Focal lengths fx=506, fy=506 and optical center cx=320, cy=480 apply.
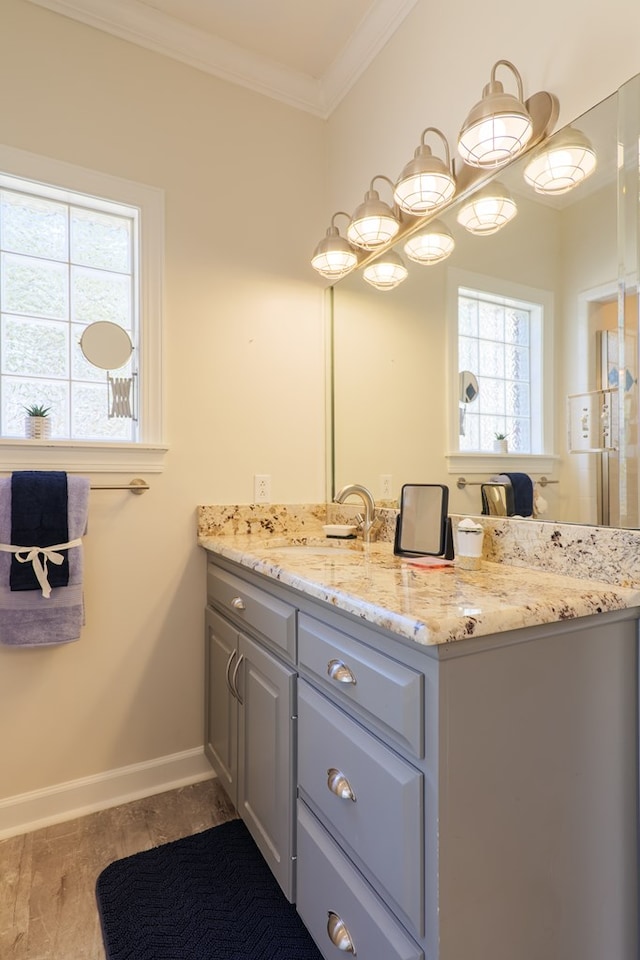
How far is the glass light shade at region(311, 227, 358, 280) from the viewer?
199cm

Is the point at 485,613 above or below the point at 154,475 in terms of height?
below

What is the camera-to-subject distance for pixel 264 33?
1.97 metres

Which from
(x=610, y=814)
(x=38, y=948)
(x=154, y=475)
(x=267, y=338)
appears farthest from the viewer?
(x=267, y=338)

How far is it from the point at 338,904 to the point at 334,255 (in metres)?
2.01

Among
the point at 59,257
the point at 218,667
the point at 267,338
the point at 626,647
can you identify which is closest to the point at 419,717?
the point at 626,647

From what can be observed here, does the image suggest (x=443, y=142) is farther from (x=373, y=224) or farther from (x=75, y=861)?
(x=75, y=861)

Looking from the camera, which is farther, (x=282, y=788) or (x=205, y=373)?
(x=205, y=373)

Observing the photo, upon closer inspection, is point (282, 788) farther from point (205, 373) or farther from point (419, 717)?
point (205, 373)

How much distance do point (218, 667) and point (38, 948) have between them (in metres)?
0.83

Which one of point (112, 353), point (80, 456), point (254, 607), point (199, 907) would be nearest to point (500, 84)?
point (112, 353)

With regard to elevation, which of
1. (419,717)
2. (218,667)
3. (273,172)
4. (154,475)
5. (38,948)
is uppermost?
(273,172)

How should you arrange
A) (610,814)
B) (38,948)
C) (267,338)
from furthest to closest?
(267,338) → (38,948) → (610,814)

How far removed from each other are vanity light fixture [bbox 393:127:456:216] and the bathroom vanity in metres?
1.16

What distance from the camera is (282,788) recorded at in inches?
51.3
